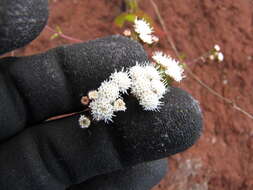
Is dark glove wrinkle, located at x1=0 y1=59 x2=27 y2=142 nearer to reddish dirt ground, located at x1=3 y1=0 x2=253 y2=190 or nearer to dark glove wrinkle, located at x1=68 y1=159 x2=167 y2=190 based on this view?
dark glove wrinkle, located at x1=68 y1=159 x2=167 y2=190

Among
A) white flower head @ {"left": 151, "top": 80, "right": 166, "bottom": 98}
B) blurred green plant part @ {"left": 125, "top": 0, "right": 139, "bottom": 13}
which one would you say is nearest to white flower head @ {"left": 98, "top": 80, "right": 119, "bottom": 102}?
white flower head @ {"left": 151, "top": 80, "right": 166, "bottom": 98}

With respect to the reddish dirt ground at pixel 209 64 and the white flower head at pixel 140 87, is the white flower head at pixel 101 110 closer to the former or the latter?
the white flower head at pixel 140 87

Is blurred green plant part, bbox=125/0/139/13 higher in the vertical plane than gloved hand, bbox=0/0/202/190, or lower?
lower

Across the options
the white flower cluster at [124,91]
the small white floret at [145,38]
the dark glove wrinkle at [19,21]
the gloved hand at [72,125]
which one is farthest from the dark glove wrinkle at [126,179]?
the dark glove wrinkle at [19,21]

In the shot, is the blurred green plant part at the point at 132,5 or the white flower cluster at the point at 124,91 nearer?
the white flower cluster at the point at 124,91

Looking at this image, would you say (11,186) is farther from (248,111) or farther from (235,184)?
(248,111)

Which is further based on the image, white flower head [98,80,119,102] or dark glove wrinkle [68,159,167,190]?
dark glove wrinkle [68,159,167,190]

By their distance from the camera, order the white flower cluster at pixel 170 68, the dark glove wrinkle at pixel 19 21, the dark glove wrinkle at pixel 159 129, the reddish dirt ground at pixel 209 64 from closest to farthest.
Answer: the dark glove wrinkle at pixel 19 21, the dark glove wrinkle at pixel 159 129, the white flower cluster at pixel 170 68, the reddish dirt ground at pixel 209 64

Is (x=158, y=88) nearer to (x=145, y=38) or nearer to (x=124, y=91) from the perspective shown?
(x=124, y=91)
